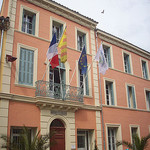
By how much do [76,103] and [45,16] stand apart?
571 cm

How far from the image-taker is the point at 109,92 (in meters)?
15.2

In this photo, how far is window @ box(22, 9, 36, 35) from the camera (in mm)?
12016

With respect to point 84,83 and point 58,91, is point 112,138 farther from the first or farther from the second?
point 58,91

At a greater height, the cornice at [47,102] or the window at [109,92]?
the window at [109,92]

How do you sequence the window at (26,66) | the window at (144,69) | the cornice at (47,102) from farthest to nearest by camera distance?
the window at (144,69), the window at (26,66), the cornice at (47,102)

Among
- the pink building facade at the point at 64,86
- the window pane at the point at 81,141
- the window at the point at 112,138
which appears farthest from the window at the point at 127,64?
the window pane at the point at 81,141

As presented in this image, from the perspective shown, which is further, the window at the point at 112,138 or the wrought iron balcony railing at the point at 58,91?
the window at the point at 112,138

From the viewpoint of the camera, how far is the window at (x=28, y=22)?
12016 millimetres

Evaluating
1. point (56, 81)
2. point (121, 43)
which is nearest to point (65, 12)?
point (56, 81)

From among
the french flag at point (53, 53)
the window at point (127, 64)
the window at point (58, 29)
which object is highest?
the window at point (58, 29)

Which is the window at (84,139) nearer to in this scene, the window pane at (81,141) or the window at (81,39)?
the window pane at (81,141)

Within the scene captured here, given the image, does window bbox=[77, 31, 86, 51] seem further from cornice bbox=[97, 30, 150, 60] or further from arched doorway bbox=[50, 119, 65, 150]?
arched doorway bbox=[50, 119, 65, 150]

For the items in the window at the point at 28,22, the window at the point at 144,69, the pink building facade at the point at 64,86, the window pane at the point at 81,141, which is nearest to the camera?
the pink building facade at the point at 64,86

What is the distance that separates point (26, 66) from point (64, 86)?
2.38m
